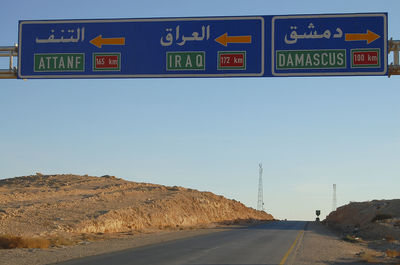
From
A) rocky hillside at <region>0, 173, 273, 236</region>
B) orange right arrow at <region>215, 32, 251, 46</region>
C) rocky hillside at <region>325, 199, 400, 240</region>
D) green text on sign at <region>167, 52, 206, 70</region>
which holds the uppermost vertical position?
orange right arrow at <region>215, 32, 251, 46</region>

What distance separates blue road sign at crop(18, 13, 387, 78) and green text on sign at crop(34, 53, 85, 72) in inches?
1.2

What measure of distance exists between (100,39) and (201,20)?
3.08 metres

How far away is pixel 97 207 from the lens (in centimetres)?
4975

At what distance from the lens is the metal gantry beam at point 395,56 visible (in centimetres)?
1548

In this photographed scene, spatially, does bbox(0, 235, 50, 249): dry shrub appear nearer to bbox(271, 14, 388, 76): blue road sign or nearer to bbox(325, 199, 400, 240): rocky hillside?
bbox(271, 14, 388, 76): blue road sign

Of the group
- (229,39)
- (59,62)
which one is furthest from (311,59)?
(59,62)

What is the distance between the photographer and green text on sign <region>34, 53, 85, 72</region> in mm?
16125

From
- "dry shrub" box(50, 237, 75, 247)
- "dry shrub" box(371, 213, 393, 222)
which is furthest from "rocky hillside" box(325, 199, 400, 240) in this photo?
"dry shrub" box(50, 237, 75, 247)

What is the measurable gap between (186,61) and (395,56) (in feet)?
19.9

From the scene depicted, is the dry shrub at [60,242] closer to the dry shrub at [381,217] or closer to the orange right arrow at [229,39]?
the orange right arrow at [229,39]

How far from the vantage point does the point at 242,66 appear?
15656mm

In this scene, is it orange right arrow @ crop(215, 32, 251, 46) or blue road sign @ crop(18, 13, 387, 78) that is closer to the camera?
blue road sign @ crop(18, 13, 387, 78)

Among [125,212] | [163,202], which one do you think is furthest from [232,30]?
[163,202]

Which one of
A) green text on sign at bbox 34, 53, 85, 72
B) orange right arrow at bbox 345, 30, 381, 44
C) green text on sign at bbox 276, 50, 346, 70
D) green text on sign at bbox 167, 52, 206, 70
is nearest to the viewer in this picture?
green text on sign at bbox 276, 50, 346, 70
